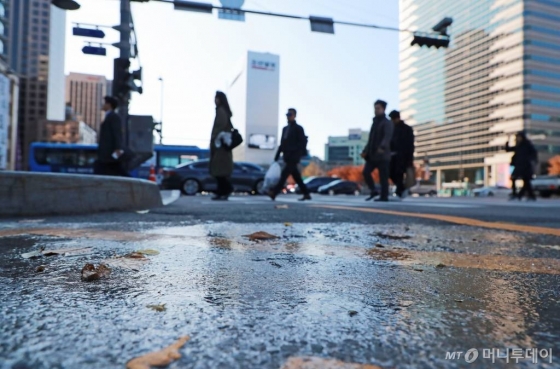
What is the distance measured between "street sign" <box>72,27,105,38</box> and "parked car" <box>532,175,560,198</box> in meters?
29.2

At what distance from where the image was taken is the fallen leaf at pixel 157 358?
764 millimetres

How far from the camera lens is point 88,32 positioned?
1094cm

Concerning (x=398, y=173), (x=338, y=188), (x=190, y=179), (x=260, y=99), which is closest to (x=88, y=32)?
(x=190, y=179)

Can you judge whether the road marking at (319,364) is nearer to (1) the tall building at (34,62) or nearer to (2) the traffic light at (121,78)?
(2) the traffic light at (121,78)

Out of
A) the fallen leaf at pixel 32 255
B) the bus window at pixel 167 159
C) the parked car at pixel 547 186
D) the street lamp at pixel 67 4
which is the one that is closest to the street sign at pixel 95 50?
the street lamp at pixel 67 4

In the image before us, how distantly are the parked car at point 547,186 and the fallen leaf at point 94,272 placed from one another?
33110 mm

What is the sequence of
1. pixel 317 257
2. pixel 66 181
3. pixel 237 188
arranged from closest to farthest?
pixel 317 257 < pixel 66 181 < pixel 237 188

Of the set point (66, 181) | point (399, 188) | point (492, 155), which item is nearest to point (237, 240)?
point (66, 181)

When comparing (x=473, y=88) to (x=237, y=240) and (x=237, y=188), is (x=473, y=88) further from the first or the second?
(x=237, y=240)

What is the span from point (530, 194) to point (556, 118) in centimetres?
8612

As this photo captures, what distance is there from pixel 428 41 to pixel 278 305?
49.3ft

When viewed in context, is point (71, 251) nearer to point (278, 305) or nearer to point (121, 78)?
point (278, 305)

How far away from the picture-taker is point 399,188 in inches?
358

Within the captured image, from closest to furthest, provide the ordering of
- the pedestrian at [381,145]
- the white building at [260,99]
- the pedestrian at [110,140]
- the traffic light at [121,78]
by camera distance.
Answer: the pedestrian at [110,140] → the pedestrian at [381,145] → the traffic light at [121,78] → the white building at [260,99]
